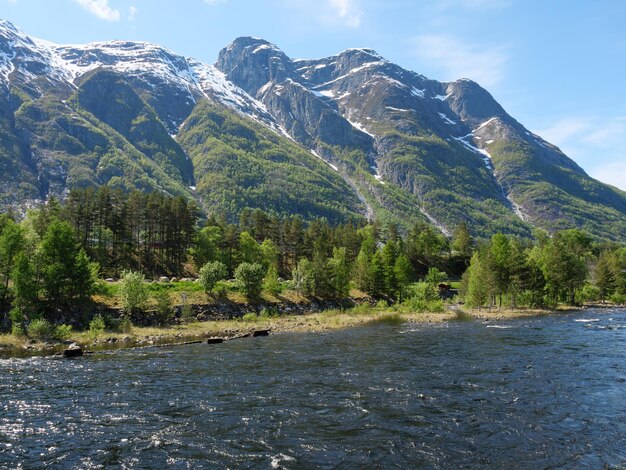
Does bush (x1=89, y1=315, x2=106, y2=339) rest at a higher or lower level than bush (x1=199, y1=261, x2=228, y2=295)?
lower

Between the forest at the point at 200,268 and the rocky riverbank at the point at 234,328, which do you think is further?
the forest at the point at 200,268

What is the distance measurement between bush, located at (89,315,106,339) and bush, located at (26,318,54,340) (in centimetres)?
460

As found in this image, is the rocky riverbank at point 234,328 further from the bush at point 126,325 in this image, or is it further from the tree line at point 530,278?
the tree line at point 530,278

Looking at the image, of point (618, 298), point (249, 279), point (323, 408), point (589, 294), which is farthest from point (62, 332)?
point (618, 298)

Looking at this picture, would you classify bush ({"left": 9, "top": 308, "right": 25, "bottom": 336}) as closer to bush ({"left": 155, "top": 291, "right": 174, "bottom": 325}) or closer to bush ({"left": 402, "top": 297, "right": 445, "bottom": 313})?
bush ({"left": 155, "top": 291, "right": 174, "bottom": 325})

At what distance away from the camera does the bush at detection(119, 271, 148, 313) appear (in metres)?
67.1

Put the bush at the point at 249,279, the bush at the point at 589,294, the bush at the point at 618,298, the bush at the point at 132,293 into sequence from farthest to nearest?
the bush at the point at 589,294
the bush at the point at 618,298
the bush at the point at 249,279
the bush at the point at 132,293

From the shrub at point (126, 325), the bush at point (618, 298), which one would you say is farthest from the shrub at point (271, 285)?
the bush at point (618, 298)

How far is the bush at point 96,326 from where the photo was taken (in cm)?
5697

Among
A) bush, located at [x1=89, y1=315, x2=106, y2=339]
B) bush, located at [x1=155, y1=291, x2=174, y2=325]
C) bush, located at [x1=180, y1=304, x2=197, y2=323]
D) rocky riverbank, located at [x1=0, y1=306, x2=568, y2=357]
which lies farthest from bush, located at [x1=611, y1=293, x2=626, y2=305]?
bush, located at [x1=89, y1=315, x2=106, y2=339]

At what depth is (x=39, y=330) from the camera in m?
53.9

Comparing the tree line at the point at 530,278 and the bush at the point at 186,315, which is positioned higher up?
the tree line at the point at 530,278

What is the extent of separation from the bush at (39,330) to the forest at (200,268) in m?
5.75

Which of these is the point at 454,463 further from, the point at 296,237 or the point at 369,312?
the point at 296,237
